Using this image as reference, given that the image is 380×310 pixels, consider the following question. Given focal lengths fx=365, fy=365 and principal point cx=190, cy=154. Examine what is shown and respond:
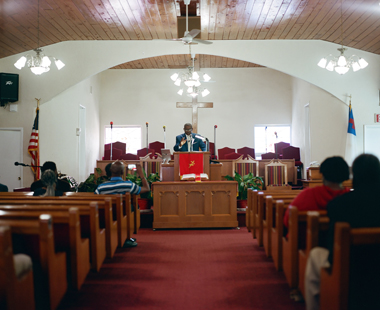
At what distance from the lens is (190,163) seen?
19.2ft

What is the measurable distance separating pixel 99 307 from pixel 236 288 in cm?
105

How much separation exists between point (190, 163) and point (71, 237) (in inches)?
142

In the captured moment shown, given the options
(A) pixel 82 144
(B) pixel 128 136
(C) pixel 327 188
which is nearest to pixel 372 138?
(C) pixel 327 188

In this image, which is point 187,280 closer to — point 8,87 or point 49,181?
point 49,181

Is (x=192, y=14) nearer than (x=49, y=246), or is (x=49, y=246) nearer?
(x=49, y=246)

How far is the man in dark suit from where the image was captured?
22.9 feet

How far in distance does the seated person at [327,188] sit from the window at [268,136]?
9.80 metres

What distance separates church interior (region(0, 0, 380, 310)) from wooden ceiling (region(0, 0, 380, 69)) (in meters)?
0.03

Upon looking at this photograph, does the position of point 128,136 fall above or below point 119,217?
above

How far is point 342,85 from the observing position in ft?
27.4

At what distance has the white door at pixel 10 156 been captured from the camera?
26.3 ft

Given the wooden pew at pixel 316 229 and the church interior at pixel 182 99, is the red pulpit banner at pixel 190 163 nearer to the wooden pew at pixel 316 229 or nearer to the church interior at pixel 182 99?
the church interior at pixel 182 99

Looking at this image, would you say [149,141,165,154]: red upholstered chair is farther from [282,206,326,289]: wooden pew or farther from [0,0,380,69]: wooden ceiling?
[282,206,326,289]: wooden pew

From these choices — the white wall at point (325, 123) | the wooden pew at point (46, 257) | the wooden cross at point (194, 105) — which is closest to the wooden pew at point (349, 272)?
the wooden pew at point (46, 257)
